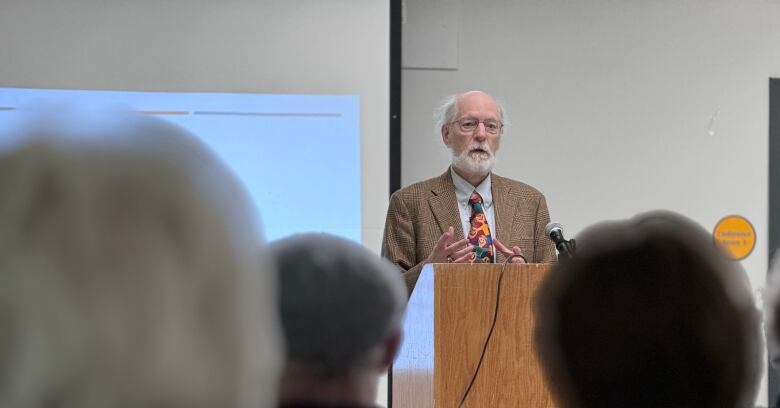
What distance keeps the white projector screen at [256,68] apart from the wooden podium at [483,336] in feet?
8.33

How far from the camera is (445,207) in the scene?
385 cm

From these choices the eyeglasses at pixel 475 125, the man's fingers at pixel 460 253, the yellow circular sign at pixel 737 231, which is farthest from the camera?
→ the yellow circular sign at pixel 737 231

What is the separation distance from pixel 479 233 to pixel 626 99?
252 centimetres

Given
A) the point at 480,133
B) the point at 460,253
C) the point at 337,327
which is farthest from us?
the point at 480,133

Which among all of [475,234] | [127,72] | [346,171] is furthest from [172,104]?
[475,234]

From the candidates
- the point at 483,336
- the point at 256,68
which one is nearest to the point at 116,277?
the point at 483,336

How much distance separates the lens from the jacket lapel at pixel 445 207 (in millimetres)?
3791

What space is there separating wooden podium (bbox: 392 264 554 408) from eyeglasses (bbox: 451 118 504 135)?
148cm

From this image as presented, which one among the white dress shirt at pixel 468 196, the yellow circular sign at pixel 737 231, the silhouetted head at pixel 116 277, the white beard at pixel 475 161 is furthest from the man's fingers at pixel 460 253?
the yellow circular sign at pixel 737 231

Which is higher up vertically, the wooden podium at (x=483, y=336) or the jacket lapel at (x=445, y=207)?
the jacket lapel at (x=445, y=207)

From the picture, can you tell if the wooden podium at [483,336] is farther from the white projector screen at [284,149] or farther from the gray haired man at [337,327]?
the white projector screen at [284,149]

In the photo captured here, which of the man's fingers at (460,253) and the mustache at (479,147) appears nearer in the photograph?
the man's fingers at (460,253)

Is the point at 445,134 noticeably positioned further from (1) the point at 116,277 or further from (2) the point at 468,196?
(1) the point at 116,277

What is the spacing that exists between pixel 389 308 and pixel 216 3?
15.3 feet
